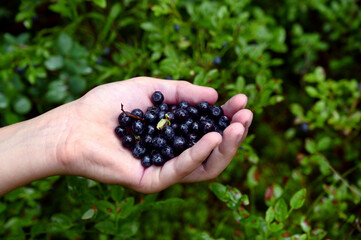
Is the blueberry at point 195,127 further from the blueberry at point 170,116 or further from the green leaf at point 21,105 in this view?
the green leaf at point 21,105

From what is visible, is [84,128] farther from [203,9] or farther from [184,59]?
[203,9]

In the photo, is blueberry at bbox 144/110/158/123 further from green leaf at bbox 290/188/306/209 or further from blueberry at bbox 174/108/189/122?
green leaf at bbox 290/188/306/209

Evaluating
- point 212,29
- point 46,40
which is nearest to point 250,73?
point 212,29

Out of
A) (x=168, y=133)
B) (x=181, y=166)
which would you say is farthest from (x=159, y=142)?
(x=181, y=166)

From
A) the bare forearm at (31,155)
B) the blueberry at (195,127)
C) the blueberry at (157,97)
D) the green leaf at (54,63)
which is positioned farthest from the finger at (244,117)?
the green leaf at (54,63)

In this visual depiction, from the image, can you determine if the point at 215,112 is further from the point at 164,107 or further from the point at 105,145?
the point at 105,145
